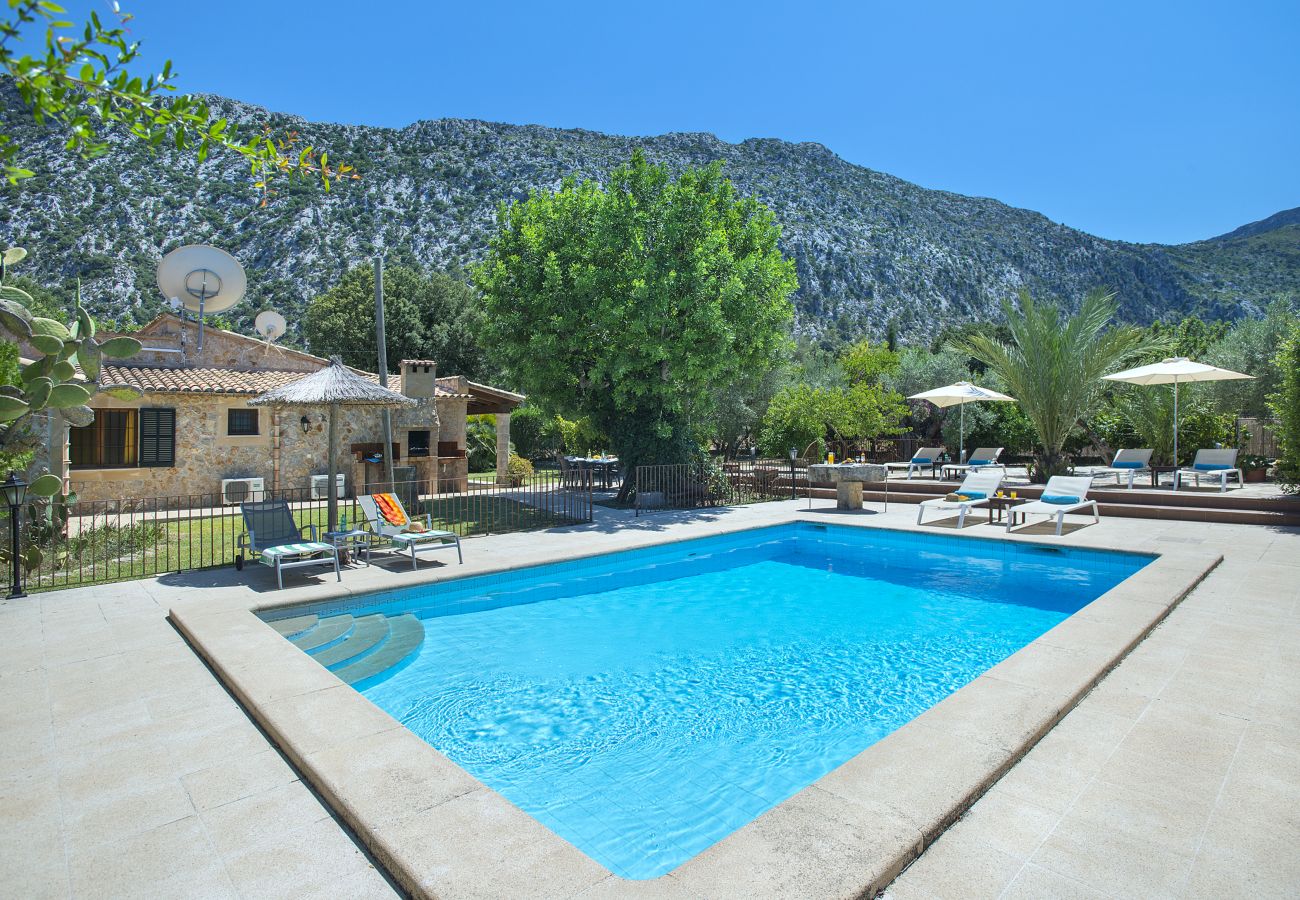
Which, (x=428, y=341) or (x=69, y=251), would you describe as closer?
(x=428, y=341)

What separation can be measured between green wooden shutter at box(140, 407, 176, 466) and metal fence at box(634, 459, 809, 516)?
442 inches

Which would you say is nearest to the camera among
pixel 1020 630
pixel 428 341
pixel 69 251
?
pixel 1020 630

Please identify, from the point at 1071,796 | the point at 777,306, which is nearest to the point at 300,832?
the point at 1071,796

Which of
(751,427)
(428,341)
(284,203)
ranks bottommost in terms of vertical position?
(751,427)

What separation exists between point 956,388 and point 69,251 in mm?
52226

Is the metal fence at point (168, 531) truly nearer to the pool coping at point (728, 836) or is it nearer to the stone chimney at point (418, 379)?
the stone chimney at point (418, 379)

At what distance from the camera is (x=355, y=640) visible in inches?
267

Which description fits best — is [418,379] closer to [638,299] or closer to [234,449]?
[234,449]

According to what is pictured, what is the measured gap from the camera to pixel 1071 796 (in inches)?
130

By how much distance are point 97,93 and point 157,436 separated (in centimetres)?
1769

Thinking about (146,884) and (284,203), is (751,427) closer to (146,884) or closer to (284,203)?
(146,884)

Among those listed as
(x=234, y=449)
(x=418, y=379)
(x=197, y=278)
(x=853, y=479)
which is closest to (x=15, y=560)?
(x=197, y=278)

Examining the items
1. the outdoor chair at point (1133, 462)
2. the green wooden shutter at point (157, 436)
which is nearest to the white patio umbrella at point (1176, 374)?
the outdoor chair at point (1133, 462)

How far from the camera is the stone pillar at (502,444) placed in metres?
21.3
